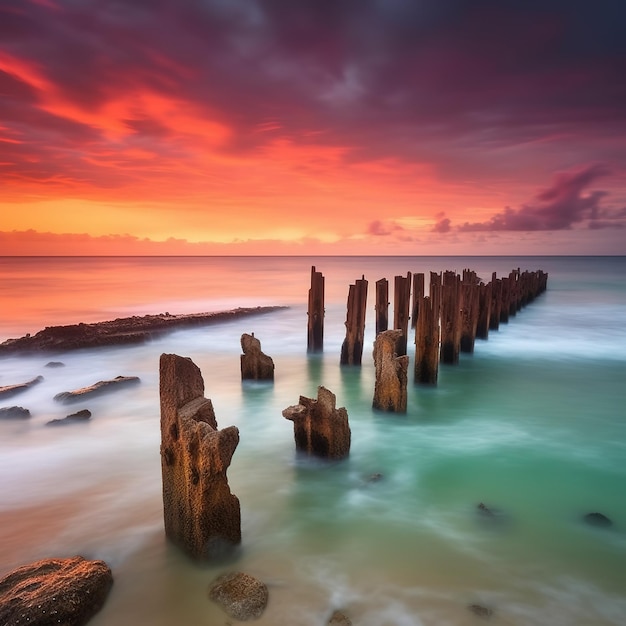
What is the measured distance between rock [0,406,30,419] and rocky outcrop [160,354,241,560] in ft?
16.6

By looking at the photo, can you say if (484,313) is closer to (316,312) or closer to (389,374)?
(316,312)

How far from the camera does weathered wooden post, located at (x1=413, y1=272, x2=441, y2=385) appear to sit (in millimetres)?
9836

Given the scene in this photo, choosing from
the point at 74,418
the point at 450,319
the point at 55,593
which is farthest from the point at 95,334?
the point at 55,593

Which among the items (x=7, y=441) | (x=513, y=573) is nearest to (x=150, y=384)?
(x=7, y=441)

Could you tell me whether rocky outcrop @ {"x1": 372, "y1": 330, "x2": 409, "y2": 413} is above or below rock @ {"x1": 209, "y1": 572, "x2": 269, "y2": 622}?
above

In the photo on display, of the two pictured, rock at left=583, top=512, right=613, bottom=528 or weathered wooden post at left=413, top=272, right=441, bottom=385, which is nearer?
rock at left=583, top=512, right=613, bottom=528

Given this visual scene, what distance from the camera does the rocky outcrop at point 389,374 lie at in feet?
26.0

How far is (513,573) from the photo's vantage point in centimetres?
432

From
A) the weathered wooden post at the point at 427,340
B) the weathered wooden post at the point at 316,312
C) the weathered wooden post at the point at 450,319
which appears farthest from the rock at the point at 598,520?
the weathered wooden post at the point at 316,312

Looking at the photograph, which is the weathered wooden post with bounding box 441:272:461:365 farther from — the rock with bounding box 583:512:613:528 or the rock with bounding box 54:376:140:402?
the rock with bounding box 54:376:140:402

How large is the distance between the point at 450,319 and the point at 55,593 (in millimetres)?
9558

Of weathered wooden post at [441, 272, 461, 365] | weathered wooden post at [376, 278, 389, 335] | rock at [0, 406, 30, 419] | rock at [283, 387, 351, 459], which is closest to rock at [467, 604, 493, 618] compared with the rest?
rock at [283, 387, 351, 459]

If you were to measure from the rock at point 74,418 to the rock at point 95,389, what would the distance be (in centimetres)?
107

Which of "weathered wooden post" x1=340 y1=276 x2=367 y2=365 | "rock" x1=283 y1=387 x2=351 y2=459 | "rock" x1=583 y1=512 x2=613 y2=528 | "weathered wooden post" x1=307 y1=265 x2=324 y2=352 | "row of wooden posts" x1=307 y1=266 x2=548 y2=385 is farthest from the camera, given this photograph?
"weathered wooden post" x1=307 y1=265 x2=324 y2=352
